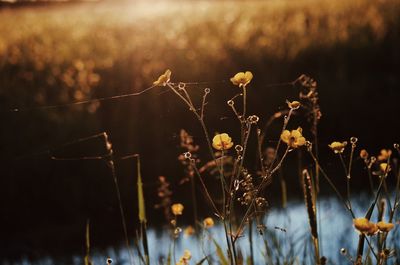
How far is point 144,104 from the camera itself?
Result: 623 cm

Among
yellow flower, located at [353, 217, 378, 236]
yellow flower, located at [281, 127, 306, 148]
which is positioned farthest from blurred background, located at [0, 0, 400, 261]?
yellow flower, located at [353, 217, 378, 236]

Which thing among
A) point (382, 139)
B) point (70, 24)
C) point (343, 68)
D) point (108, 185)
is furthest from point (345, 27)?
point (70, 24)

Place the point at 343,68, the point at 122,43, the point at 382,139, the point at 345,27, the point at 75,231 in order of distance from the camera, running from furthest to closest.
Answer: the point at 122,43
the point at 345,27
the point at 343,68
the point at 382,139
the point at 75,231

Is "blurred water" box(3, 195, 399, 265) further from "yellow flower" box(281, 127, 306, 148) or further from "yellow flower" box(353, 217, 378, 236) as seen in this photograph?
"yellow flower" box(353, 217, 378, 236)

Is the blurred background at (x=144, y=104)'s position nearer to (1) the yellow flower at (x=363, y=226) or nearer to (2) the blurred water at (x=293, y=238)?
(2) the blurred water at (x=293, y=238)

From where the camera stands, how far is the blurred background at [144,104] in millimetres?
5234

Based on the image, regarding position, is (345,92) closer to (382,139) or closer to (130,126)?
(382,139)

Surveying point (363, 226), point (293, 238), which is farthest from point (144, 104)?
point (363, 226)

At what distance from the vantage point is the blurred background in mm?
5234

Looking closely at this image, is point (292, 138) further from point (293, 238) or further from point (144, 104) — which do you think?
point (144, 104)

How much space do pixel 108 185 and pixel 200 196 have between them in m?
0.85

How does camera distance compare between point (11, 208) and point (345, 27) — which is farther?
point (345, 27)

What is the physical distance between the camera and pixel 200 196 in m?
5.39

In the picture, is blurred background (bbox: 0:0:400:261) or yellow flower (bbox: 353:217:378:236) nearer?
yellow flower (bbox: 353:217:378:236)
